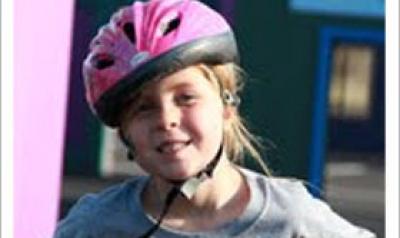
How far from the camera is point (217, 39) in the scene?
76.5 inches

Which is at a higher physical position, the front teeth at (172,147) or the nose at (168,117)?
the nose at (168,117)

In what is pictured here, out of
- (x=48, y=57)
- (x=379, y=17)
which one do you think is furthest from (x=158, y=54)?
(x=379, y=17)

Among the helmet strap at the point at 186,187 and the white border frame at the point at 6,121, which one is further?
the white border frame at the point at 6,121

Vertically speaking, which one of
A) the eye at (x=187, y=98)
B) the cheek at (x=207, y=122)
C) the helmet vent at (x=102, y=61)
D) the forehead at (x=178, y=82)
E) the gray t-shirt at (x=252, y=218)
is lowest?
the gray t-shirt at (x=252, y=218)

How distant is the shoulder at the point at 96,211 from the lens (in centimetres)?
197

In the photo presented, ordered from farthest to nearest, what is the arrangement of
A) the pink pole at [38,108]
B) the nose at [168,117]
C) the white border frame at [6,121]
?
the pink pole at [38,108], the white border frame at [6,121], the nose at [168,117]

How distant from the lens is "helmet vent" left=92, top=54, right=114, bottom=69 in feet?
6.37

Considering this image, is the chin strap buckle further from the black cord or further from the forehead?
the forehead

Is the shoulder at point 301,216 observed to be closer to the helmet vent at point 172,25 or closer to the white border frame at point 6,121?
the helmet vent at point 172,25

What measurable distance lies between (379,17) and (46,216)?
393 cm

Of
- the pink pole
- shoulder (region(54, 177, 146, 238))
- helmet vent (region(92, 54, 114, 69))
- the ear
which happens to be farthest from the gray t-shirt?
the pink pole

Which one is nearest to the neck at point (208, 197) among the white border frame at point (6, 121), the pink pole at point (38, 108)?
the white border frame at point (6, 121)

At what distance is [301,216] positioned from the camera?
6.26 feet

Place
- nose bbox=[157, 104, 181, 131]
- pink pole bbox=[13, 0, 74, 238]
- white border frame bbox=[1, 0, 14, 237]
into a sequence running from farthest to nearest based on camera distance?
pink pole bbox=[13, 0, 74, 238], white border frame bbox=[1, 0, 14, 237], nose bbox=[157, 104, 181, 131]
